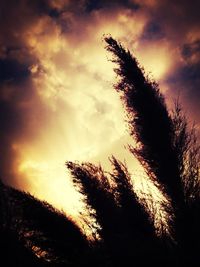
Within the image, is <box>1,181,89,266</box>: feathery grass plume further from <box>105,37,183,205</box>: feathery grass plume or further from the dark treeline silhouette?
<box>105,37,183,205</box>: feathery grass plume

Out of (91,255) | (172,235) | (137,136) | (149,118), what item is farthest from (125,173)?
(91,255)

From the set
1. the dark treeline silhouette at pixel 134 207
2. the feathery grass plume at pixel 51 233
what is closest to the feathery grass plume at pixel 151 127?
the dark treeline silhouette at pixel 134 207

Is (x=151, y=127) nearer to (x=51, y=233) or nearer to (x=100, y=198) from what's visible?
(x=100, y=198)

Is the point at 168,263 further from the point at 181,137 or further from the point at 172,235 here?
the point at 181,137

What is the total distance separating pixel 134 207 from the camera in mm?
5492

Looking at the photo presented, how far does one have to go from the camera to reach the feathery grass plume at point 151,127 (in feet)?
18.4

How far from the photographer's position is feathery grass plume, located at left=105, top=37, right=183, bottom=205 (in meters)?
5.60

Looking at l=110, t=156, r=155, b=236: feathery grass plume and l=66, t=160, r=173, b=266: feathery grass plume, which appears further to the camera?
l=110, t=156, r=155, b=236: feathery grass plume

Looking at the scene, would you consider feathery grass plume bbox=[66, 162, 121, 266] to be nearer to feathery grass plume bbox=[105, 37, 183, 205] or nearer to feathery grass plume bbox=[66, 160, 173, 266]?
Answer: feathery grass plume bbox=[66, 160, 173, 266]

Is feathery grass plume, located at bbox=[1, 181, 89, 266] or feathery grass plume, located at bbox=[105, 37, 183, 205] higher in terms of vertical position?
feathery grass plume, located at bbox=[105, 37, 183, 205]

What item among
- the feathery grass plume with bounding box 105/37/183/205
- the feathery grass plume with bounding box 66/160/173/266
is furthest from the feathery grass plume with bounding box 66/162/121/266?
the feathery grass plume with bounding box 105/37/183/205

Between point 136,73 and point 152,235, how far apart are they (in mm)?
2978

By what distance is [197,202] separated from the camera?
5.14m

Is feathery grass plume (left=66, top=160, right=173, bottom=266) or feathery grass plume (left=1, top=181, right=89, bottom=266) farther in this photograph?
feathery grass plume (left=1, top=181, right=89, bottom=266)
